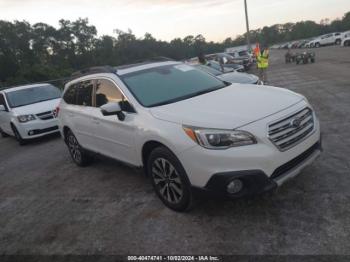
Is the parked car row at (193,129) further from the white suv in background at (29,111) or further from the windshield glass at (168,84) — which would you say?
the white suv in background at (29,111)

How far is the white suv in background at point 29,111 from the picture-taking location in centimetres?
955

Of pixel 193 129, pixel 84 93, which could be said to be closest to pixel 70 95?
pixel 84 93

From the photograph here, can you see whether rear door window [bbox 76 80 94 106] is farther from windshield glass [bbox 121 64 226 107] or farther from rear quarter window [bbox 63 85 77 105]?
windshield glass [bbox 121 64 226 107]

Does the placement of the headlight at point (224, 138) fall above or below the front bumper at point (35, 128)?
above

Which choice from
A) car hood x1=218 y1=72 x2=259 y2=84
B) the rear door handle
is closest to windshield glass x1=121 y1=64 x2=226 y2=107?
the rear door handle

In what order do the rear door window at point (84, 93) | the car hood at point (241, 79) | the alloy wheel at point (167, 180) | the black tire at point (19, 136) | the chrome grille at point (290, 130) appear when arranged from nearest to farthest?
the chrome grille at point (290, 130) → the alloy wheel at point (167, 180) → the rear door window at point (84, 93) → the car hood at point (241, 79) → the black tire at point (19, 136)

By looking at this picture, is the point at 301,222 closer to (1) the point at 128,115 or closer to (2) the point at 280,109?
(2) the point at 280,109

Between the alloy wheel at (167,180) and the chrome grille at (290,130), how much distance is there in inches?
44.5

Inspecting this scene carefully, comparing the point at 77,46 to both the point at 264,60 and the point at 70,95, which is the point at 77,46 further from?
the point at 70,95

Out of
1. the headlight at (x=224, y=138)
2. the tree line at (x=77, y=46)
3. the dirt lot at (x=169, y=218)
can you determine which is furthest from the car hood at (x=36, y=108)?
the tree line at (x=77, y=46)

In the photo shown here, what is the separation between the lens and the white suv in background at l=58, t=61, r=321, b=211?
3447 mm

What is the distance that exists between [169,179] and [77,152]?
10.1ft

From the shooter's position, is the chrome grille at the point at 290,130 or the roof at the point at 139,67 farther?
the roof at the point at 139,67

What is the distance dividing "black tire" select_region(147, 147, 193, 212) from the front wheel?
245 centimetres
